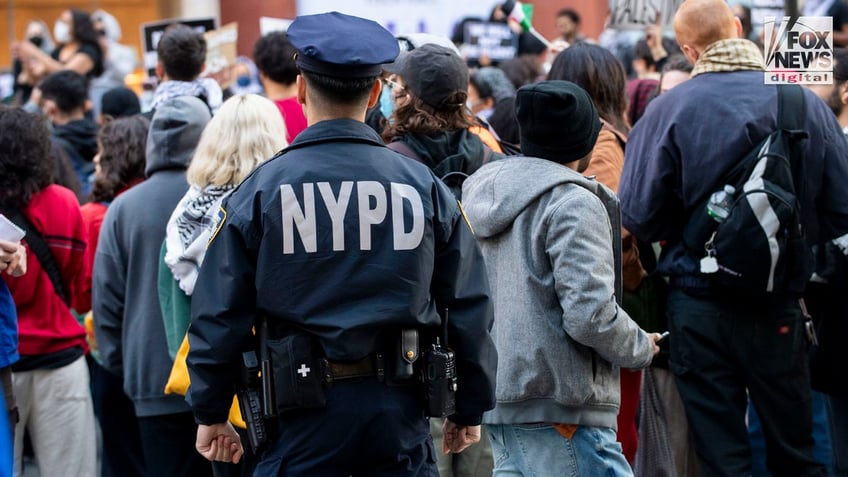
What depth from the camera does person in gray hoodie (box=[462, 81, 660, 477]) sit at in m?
3.79

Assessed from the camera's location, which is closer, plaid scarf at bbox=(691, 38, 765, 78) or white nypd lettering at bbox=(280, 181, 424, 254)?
white nypd lettering at bbox=(280, 181, 424, 254)

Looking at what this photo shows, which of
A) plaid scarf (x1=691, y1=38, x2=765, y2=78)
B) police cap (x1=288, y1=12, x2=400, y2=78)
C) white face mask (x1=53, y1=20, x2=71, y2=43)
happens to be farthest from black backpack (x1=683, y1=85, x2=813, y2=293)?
white face mask (x1=53, y1=20, x2=71, y2=43)

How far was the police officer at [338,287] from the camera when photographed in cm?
317

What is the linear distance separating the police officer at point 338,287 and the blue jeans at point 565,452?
699 millimetres

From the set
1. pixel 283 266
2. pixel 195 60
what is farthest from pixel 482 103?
pixel 283 266

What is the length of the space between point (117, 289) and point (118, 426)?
1038 mm

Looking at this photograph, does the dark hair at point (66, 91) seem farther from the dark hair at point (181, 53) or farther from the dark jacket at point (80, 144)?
the dark hair at point (181, 53)

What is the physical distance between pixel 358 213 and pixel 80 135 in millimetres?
4848

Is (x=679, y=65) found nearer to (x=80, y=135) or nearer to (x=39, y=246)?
(x=39, y=246)

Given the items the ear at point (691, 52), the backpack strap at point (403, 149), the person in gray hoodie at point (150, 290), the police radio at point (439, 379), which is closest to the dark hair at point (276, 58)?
the person in gray hoodie at point (150, 290)

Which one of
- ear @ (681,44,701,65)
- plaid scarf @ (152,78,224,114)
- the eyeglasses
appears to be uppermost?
ear @ (681,44,701,65)

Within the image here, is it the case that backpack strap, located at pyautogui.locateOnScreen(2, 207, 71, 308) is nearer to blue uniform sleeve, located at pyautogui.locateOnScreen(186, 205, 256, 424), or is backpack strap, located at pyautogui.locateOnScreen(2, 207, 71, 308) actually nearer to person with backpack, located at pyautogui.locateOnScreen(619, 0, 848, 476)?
blue uniform sleeve, located at pyautogui.locateOnScreen(186, 205, 256, 424)

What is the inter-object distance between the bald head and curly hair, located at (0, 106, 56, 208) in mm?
2906

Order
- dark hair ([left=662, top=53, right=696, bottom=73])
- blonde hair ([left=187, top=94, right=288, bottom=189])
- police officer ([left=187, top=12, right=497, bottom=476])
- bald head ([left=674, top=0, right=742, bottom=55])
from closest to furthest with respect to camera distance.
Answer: police officer ([left=187, top=12, right=497, bottom=476]) < blonde hair ([left=187, top=94, right=288, bottom=189]) < bald head ([left=674, top=0, right=742, bottom=55]) < dark hair ([left=662, top=53, right=696, bottom=73])
